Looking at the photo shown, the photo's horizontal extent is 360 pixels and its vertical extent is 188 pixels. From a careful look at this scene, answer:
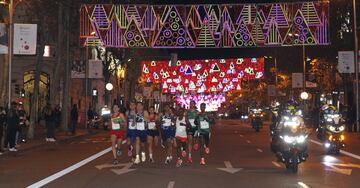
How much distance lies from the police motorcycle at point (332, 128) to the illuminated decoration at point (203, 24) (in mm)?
12631

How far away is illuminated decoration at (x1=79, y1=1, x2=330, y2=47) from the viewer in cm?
3488

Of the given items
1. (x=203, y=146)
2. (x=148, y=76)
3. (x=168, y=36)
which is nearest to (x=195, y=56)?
(x=148, y=76)

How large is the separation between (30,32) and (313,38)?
16494mm

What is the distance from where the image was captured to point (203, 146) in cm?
1898

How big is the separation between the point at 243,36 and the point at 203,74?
54.6m

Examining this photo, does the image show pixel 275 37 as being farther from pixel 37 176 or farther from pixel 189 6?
pixel 37 176

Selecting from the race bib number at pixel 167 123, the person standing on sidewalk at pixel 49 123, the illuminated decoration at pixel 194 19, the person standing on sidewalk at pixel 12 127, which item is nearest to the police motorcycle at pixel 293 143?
the race bib number at pixel 167 123

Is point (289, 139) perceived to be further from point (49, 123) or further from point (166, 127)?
point (49, 123)

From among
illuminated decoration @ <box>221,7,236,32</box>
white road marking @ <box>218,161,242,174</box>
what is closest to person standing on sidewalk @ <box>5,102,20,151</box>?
white road marking @ <box>218,161,242,174</box>

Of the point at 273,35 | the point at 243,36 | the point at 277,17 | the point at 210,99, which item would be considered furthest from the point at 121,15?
the point at 210,99

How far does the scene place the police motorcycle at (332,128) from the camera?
886 inches

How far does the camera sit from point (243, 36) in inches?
1400

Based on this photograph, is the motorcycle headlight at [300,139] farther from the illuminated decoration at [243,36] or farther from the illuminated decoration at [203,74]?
the illuminated decoration at [203,74]

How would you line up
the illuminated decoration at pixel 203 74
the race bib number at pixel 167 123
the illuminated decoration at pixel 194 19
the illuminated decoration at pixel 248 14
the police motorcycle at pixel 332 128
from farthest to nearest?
the illuminated decoration at pixel 203 74, the illuminated decoration at pixel 194 19, the illuminated decoration at pixel 248 14, the police motorcycle at pixel 332 128, the race bib number at pixel 167 123
